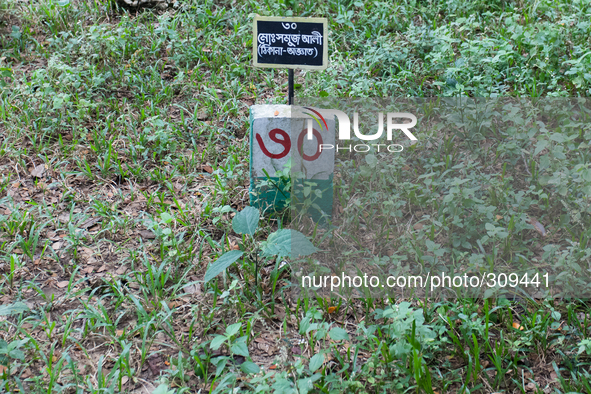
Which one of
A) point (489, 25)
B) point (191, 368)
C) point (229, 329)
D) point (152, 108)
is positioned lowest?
point (191, 368)

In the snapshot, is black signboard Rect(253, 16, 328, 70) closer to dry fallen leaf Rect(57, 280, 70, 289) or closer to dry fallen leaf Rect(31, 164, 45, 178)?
dry fallen leaf Rect(57, 280, 70, 289)

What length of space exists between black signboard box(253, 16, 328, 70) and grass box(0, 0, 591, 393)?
85cm

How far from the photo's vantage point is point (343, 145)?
349 centimetres

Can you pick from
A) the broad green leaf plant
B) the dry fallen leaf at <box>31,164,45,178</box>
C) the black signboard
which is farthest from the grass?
the black signboard

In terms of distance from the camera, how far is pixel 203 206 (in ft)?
10.7

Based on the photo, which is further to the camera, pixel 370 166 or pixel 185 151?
pixel 185 151

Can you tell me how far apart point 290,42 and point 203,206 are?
3.87ft

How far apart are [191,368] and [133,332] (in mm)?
380

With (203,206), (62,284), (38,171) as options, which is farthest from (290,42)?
(38,171)

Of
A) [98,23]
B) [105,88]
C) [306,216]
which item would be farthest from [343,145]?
[98,23]

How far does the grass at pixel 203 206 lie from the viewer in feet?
7.30

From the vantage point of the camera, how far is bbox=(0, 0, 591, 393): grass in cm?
222

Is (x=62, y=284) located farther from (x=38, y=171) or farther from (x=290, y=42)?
(x=290, y=42)

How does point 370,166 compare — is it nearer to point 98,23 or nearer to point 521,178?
point 521,178
